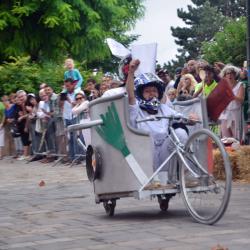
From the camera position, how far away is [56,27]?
35.9m

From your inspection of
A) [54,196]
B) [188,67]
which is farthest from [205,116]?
[188,67]

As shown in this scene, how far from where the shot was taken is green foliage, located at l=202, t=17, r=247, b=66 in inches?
2205

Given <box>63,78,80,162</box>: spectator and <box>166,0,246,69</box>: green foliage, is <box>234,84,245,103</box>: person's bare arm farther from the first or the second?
<box>166,0,246,69</box>: green foliage

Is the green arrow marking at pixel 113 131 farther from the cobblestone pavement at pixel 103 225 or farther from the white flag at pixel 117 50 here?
the cobblestone pavement at pixel 103 225

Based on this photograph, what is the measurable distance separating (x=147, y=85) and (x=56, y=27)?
91.9 ft

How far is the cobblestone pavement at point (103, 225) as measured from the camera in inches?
257

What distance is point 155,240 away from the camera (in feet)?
21.7

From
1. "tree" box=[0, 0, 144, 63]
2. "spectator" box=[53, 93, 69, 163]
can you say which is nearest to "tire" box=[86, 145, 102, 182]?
"spectator" box=[53, 93, 69, 163]

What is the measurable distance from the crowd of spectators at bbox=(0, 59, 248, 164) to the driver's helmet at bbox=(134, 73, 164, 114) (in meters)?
4.87

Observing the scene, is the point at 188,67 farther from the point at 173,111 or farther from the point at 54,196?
the point at 173,111

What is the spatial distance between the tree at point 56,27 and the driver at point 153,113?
26714mm

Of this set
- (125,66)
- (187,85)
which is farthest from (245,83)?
(125,66)

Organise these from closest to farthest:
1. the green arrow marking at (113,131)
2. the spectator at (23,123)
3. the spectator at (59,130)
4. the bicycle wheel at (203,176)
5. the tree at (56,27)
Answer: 1. the bicycle wheel at (203,176)
2. the green arrow marking at (113,131)
3. the spectator at (59,130)
4. the spectator at (23,123)
5. the tree at (56,27)

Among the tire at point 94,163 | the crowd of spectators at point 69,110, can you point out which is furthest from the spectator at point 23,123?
the tire at point 94,163
